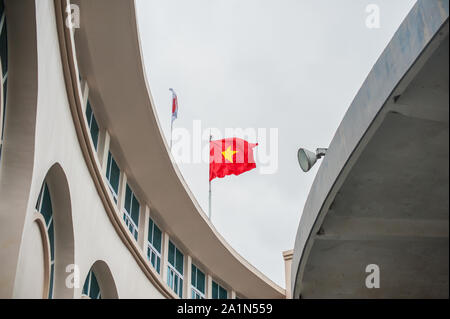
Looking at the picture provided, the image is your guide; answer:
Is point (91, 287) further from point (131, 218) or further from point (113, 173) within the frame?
point (113, 173)

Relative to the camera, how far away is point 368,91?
6059 millimetres

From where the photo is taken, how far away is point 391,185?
711 cm

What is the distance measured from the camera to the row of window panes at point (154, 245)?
14.7 meters

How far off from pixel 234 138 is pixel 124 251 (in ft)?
27.7

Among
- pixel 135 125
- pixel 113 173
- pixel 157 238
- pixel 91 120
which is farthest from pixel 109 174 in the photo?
pixel 157 238

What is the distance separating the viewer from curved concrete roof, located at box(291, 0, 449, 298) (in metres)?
5.37

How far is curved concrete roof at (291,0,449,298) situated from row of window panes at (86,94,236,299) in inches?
289

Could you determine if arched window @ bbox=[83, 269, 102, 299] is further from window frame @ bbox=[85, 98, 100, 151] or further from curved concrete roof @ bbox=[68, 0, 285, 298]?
curved concrete roof @ bbox=[68, 0, 285, 298]

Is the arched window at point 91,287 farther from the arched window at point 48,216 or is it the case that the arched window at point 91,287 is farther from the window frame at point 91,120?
the window frame at point 91,120

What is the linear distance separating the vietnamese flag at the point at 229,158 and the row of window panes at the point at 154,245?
152 inches

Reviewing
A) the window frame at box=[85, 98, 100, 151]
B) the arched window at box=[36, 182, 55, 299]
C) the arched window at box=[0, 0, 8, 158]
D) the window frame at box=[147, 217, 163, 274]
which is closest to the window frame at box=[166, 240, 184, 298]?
the window frame at box=[147, 217, 163, 274]

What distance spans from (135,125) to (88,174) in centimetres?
297
